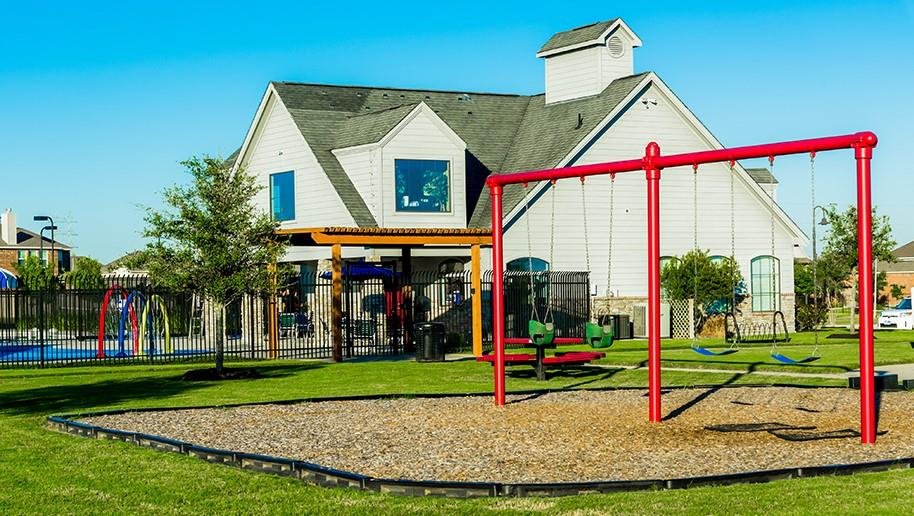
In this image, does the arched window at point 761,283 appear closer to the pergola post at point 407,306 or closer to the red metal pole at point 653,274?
the pergola post at point 407,306

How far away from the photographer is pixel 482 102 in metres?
50.7

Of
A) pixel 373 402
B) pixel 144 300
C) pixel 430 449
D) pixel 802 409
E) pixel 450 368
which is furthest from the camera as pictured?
pixel 144 300

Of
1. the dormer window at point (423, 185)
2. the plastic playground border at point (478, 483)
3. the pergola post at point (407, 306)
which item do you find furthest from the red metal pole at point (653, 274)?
the dormer window at point (423, 185)

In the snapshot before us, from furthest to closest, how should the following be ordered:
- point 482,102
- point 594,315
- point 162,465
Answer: point 482,102
point 594,315
point 162,465

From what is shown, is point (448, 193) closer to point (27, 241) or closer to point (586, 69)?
point (586, 69)

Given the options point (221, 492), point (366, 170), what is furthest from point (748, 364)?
point (221, 492)

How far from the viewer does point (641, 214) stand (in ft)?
149

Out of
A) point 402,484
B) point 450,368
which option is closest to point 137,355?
point 450,368

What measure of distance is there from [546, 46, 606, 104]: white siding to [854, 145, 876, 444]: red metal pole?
3250 cm

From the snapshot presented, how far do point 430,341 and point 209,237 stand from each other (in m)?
7.08

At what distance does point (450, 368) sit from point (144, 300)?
12.8 metres

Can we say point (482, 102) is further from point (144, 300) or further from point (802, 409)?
point (802, 409)

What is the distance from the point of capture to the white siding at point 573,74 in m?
47.1

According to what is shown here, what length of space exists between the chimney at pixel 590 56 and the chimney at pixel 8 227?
7458 centimetres
